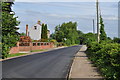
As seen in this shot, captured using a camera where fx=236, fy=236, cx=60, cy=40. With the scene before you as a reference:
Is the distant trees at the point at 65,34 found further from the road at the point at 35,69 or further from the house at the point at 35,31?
the road at the point at 35,69

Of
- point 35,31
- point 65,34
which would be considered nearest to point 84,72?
point 35,31

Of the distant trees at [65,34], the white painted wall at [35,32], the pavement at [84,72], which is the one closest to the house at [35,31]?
the white painted wall at [35,32]

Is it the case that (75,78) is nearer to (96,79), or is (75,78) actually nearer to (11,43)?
(96,79)

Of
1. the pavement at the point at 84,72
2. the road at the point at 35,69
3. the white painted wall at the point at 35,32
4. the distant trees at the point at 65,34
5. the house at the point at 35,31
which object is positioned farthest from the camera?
the distant trees at the point at 65,34

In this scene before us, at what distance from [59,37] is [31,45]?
60945 mm

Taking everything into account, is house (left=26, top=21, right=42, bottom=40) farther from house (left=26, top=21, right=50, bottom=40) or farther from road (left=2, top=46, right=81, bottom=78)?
road (left=2, top=46, right=81, bottom=78)

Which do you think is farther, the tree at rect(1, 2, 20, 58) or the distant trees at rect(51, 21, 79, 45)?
the distant trees at rect(51, 21, 79, 45)

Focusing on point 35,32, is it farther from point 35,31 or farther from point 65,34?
point 65,34

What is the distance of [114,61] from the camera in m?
10.1

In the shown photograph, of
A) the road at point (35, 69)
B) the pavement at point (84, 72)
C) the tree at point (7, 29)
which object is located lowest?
the road at point (35, 69)

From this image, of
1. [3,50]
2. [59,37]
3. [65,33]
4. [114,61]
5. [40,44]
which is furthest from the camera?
[65,33]

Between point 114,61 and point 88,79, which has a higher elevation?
point 114,61

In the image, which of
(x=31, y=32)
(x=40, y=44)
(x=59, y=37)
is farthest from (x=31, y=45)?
(x=59, y=37)

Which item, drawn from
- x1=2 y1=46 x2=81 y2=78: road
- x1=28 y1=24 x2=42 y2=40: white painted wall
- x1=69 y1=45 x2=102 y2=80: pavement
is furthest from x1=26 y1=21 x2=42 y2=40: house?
x1=69 y1=45 x2=102 y2=80: pavement
